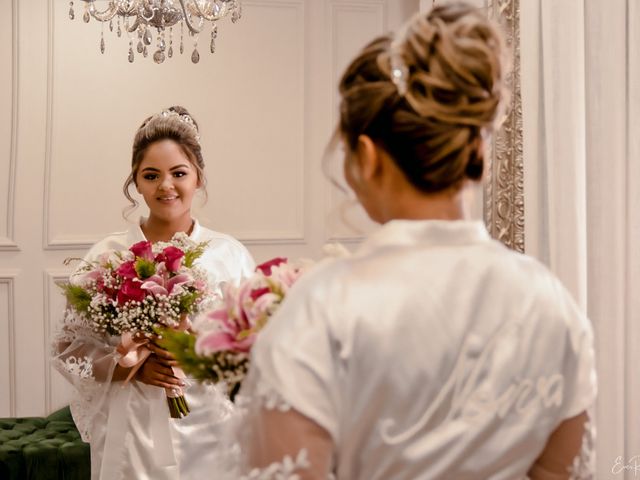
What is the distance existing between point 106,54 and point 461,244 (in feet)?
15.2

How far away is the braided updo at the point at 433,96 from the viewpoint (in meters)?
1.35

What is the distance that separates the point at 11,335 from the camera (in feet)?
18.0

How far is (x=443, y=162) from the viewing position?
4.46 ft

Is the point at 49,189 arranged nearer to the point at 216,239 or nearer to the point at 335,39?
the point at 335,39

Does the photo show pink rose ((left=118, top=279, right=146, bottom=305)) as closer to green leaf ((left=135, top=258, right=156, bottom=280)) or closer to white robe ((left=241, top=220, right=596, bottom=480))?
green leaf ((left=135, top=258, right=156, bottom=280))

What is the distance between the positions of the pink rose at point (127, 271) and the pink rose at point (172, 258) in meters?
0.10

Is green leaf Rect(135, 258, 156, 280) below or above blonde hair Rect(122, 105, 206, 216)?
below

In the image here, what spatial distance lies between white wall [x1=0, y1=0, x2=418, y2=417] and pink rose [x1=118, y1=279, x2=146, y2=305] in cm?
258

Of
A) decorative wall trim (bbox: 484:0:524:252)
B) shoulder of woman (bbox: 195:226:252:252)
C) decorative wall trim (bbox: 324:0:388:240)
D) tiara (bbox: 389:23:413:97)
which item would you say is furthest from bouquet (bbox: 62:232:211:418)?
decorative wall trim (bbox: 324:0:388:240)

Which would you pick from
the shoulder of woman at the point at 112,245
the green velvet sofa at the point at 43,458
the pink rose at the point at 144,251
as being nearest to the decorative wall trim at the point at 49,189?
the green velvet sofa at the point at 43,458

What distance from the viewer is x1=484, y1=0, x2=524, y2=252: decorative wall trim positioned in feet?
12.9

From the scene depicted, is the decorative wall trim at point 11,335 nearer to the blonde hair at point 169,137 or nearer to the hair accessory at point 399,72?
the blonde hair at point 169,137

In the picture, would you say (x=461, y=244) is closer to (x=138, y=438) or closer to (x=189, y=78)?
(x=138, y=438)

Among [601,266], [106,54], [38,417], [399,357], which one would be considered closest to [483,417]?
[399,357]
